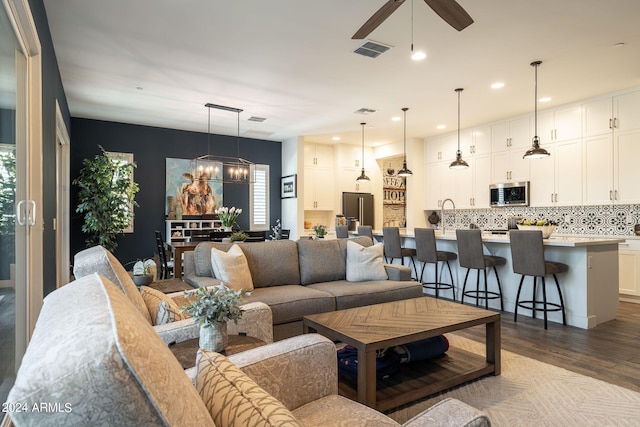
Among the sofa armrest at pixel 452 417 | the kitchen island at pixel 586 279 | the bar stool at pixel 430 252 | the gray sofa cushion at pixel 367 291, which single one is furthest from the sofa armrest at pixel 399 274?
the sofa armrest at pixel 452 417

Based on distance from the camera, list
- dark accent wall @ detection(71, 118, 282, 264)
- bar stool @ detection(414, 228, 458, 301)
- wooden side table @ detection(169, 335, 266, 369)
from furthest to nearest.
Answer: dark accent wall @ detection(71, 118, 282, 264) → bar stool @ detection(414, 228, 458, 301) → wooden side table @ detection(169, 335, 266, 369)

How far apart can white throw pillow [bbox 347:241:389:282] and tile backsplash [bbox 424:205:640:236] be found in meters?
4.02

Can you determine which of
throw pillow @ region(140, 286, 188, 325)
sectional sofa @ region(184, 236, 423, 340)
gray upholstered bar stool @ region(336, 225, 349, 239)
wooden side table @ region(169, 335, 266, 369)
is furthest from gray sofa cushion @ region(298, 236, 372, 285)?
gray upholstered bar stool @ region(336, 225, 349, 239)

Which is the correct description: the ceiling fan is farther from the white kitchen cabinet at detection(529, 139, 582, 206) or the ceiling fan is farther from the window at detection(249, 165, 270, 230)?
the window at detection(249, 165, 270, 230)

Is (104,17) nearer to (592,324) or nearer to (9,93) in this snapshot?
(9,93)

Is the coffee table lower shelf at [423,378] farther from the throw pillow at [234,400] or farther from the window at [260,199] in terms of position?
the window at [260,199]

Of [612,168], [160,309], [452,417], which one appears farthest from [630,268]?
[160,309]

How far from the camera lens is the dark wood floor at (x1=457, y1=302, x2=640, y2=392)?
2.83 metres

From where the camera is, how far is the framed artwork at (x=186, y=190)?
738 cm

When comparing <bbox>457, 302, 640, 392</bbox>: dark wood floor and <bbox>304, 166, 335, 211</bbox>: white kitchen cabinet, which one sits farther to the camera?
<bbox>304, 166, 335, 211</bbox>: white kitchen cabinet

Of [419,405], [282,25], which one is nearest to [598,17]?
[282,25]

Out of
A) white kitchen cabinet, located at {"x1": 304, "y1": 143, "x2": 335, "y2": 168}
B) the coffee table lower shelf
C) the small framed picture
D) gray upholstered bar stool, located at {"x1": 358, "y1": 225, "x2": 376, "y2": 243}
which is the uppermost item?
white kitchen cabinet, located at {"x1": 304, "y1": 143, "x2": 335, "y2": 168}

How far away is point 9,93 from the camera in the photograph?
2.15 meters

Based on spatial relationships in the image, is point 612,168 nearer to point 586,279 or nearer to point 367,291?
point 586,279
